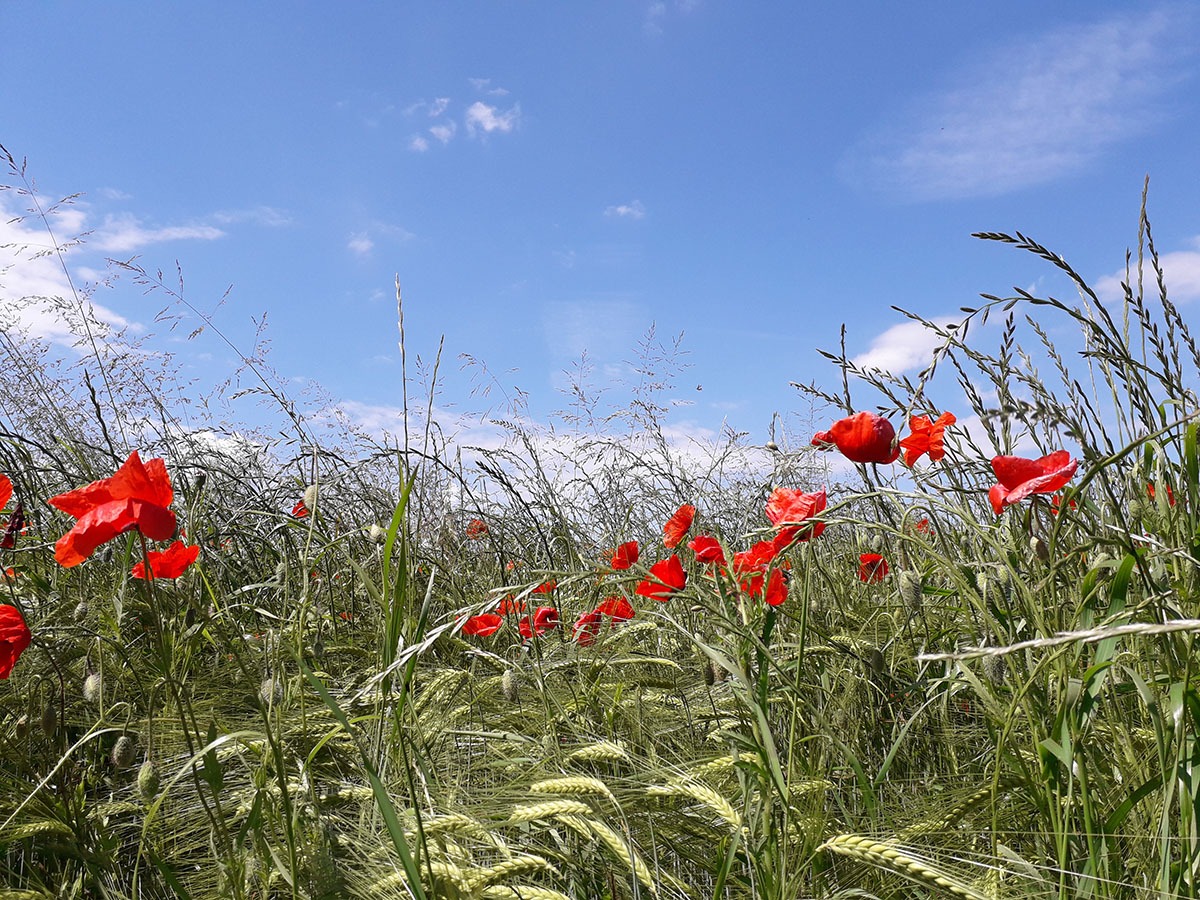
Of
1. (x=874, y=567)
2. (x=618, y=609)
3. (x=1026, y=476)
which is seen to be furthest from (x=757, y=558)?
(x=874, y=567)

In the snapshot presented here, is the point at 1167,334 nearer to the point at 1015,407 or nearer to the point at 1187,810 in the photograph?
the point at 1015,407

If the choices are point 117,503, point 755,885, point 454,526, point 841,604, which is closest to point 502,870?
point 755,885

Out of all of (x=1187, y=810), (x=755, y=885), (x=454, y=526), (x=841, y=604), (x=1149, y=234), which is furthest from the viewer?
(x=454, y=526)

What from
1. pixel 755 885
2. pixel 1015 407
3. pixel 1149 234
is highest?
pixel 1149 234

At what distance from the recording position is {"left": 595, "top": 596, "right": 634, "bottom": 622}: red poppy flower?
197 cm

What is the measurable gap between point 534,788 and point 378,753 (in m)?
0.19

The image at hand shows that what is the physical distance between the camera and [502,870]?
0.92 m

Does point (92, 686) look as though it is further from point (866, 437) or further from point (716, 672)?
point (866, 437)

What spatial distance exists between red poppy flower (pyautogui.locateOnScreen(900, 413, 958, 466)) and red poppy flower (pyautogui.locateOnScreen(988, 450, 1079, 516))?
30 centimetres

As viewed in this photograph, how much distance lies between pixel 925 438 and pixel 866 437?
10.0 inches

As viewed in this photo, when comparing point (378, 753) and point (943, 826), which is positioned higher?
point (378, 753)

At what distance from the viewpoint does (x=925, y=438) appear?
4.78ft

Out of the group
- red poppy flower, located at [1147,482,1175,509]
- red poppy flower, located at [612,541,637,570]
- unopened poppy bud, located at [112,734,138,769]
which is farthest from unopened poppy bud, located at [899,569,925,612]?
unopened poppy bud, located at [112,734,138,769]

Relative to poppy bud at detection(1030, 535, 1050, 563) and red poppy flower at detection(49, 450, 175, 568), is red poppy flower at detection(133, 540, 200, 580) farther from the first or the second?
poppy bud at detection(1030, 535, 1050, 563)
